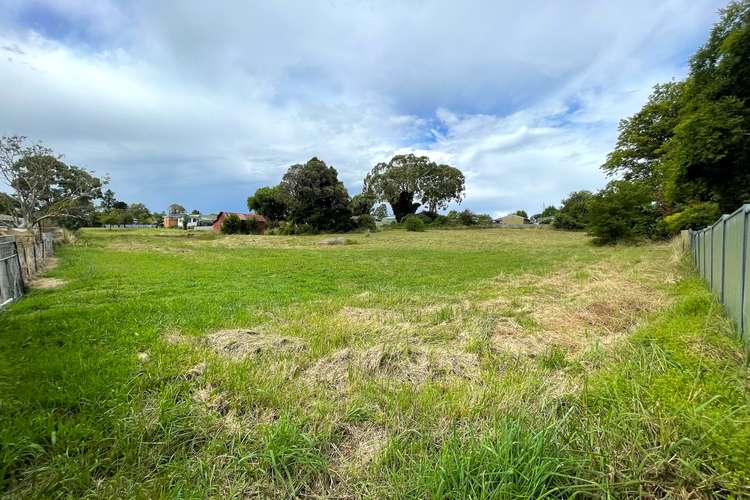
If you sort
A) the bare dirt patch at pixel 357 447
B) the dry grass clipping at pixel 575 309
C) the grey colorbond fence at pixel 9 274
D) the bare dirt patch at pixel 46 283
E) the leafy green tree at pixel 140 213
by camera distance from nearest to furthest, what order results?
the bare dirt patch at pixel 357 447 < the dry grass clipping at pixel 575 309 < the grey colorbond fence at pixel 9 274 < the bare dirt patch at pixel 46 283 < the leafy green tree at pixel 140 213

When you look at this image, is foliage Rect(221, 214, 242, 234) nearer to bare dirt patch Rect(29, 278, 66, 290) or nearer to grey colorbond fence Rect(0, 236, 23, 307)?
bare dirt patch Rect(29, 278, 66, 290)

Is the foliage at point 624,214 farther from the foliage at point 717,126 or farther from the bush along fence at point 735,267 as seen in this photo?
the bush along fence at point 735,267

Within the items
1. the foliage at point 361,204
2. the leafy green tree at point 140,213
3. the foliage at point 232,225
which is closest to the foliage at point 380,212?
the foliage at point 361,204

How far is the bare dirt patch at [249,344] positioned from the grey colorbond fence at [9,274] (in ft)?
16.4

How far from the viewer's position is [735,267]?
150 inches

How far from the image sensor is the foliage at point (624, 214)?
70.8 feet

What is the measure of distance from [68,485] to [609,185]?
28685 millimetres

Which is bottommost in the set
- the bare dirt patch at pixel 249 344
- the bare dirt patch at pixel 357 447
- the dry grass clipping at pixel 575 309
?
the dry grass clipping at pixel 575 309

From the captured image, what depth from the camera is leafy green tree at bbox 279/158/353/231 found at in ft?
122

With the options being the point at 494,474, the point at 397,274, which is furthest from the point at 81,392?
the point at 397,274

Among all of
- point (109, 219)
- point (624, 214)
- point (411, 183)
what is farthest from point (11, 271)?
point (109, 219)

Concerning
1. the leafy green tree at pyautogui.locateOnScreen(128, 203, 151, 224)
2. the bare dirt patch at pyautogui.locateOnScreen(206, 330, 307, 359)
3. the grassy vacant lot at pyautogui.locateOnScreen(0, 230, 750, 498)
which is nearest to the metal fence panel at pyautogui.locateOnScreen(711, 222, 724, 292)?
the grassy vacant lot at pyautogui.locateOnScreen(0, 230, 750, 498)

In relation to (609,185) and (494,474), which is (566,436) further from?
(609,185)

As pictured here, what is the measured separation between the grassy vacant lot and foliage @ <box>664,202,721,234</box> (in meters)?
13.6
